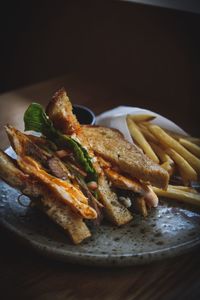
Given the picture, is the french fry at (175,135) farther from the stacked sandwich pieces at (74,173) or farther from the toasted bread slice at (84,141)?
the toasted bread slice at (84,141)

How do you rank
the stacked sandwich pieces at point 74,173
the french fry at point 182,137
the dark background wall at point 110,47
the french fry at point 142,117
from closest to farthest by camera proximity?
1. the stacked sandwich pieces at point 74,173
2. the french fry at point 182,137
3. the french fry at point 142,117
4. the dark background wall at point 110,47

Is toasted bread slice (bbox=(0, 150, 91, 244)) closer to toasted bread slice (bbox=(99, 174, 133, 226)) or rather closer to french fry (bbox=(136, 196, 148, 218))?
toasted bread slice (bbox=(99, 174, 133, 226))

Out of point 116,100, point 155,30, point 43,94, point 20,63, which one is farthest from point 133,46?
point 20,63

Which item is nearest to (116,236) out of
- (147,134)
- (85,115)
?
(147,134)

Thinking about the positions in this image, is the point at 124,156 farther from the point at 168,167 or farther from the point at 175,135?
the point at 175,135

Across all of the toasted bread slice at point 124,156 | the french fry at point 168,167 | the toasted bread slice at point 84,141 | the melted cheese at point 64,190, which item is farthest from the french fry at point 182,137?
the melted cheese at point 64,190

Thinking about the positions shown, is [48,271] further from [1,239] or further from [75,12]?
[75,12]
